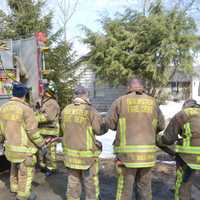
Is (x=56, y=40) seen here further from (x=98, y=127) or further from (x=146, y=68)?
(x=98, y=127)

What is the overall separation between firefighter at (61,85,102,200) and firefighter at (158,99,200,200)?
0.89 metres

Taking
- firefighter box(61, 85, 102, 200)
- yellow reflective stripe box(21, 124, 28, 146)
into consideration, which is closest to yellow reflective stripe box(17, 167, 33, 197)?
yellow reflective stripe box(21, 124, 28, 146)

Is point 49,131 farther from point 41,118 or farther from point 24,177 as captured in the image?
point 24,177

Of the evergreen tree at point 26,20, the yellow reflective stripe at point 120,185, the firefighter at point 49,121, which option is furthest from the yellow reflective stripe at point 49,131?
the evergreen tree at point 26,20

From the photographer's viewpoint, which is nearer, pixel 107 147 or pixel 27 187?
pixel 27 187

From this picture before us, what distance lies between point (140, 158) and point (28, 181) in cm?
172

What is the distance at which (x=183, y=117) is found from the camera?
381 cm

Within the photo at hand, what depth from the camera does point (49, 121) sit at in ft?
19.5

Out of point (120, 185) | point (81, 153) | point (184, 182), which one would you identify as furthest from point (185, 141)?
point (81, 153)

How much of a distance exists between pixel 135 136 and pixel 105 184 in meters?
1.99

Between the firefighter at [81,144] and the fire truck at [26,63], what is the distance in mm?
2600

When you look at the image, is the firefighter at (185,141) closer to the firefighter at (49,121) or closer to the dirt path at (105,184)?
the dirt path at (105,184)

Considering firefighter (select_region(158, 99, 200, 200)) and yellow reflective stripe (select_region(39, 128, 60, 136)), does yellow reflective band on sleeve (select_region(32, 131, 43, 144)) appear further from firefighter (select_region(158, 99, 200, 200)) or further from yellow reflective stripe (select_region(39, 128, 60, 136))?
firefighter (select_region(158, 99, 200, 200))

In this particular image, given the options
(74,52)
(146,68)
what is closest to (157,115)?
(74,52)
